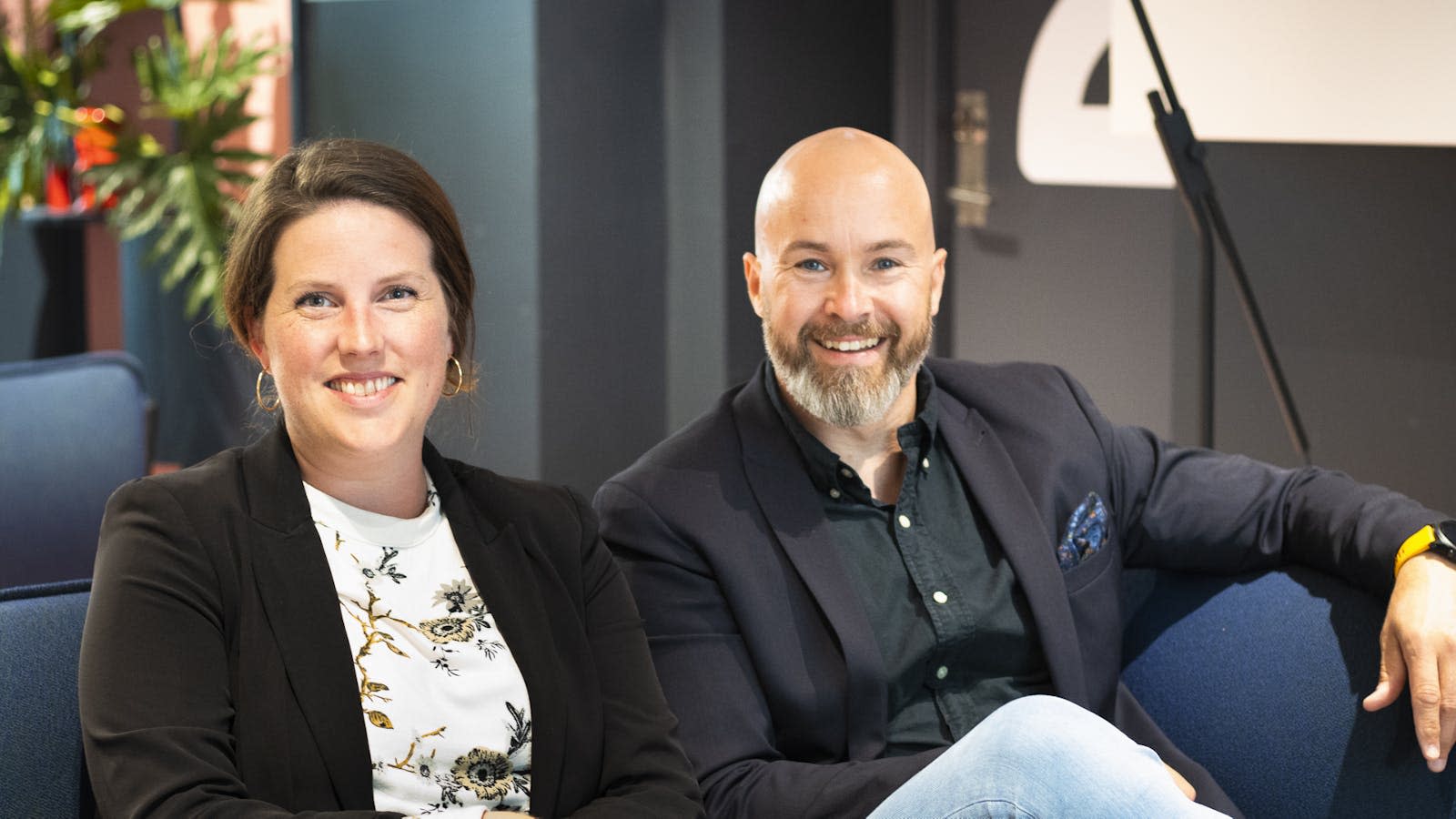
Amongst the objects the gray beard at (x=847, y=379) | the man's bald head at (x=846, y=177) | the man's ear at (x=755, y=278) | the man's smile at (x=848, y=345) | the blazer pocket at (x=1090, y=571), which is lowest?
the blazer pocket at (x=1090, y=571)

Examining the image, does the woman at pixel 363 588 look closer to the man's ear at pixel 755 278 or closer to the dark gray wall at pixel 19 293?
the man's ear at pixel 755 278

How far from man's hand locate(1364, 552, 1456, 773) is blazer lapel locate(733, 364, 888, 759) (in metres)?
0.59

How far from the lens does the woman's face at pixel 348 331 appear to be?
1.64 metres

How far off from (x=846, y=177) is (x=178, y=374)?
4.05 m

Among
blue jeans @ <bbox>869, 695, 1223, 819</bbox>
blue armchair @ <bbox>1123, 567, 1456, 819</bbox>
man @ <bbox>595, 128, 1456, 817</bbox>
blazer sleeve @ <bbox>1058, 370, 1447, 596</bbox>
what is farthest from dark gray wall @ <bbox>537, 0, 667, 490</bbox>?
blue jeans @ <bbox>869, 695, 1223, 819</bbox>

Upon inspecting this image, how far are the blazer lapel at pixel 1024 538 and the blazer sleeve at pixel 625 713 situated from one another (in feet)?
1.74

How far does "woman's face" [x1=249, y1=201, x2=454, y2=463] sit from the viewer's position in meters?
1.64

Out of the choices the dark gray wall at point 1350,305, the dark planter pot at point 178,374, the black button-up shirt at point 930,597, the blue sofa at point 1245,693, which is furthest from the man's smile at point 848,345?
the dark planter pot at point 178,374

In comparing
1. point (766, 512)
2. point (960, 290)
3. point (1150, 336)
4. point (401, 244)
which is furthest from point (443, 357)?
point (960, 290)

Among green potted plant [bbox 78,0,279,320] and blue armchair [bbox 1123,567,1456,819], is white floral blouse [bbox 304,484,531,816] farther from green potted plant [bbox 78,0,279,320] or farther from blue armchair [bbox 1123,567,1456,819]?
green potted plant [bbox 78,0,279,320]

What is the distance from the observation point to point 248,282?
5.50 ft

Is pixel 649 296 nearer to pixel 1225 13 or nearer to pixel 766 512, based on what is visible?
pixel 1225 13

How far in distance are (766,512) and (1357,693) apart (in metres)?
0.76

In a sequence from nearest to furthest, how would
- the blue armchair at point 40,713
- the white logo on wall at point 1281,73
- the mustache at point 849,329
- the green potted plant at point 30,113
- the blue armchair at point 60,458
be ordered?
the blue armchair at point 40,713
the mustache at point 849,329
the blue armchair at point 60,458
the white logo on wall at point 1281,73
the green potted plant at point 30,113
